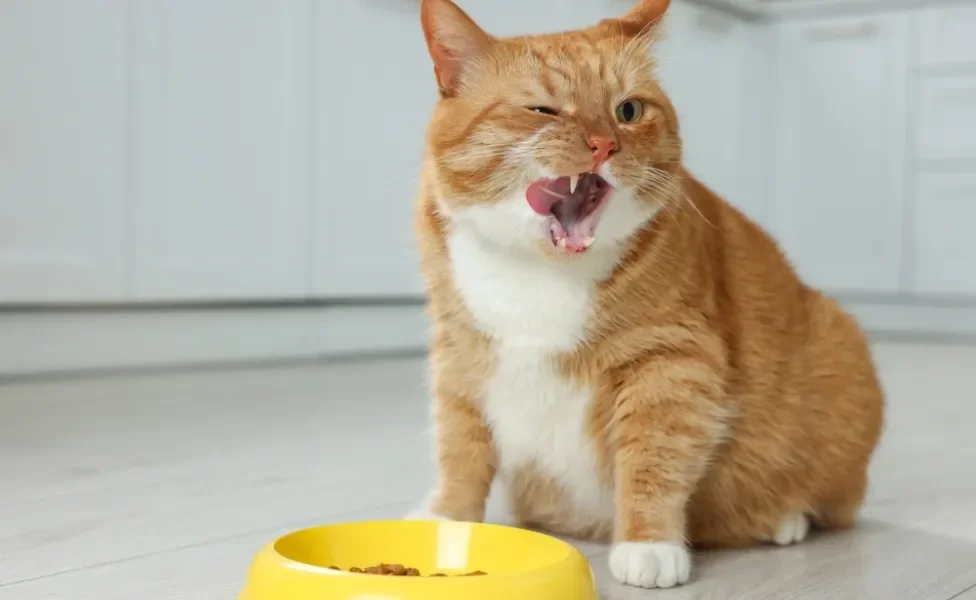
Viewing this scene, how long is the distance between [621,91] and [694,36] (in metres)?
3.22

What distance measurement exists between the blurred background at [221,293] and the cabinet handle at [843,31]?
1.09ft

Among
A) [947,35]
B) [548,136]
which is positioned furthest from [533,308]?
[947,35]

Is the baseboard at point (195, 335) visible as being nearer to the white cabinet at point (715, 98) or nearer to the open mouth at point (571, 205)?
the open mouth at point (571, 205)

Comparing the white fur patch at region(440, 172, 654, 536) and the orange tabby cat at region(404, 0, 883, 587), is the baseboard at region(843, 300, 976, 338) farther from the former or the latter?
the white fur patch at region(440, 172, 654, 536)

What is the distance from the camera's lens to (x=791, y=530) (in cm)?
118

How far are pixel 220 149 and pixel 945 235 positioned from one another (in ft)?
8.91

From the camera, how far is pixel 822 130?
436 centimetres

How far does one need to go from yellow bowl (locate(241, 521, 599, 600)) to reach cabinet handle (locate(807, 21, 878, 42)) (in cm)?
375

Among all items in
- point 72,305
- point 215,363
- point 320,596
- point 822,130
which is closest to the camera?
point 320,596

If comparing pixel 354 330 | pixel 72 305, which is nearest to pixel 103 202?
pixel 72 305

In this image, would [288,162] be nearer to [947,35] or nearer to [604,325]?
[604,325]

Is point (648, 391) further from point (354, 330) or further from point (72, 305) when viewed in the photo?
point (354, 330)

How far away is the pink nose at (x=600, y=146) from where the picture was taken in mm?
961

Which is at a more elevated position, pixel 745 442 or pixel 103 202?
pixel 103 202
